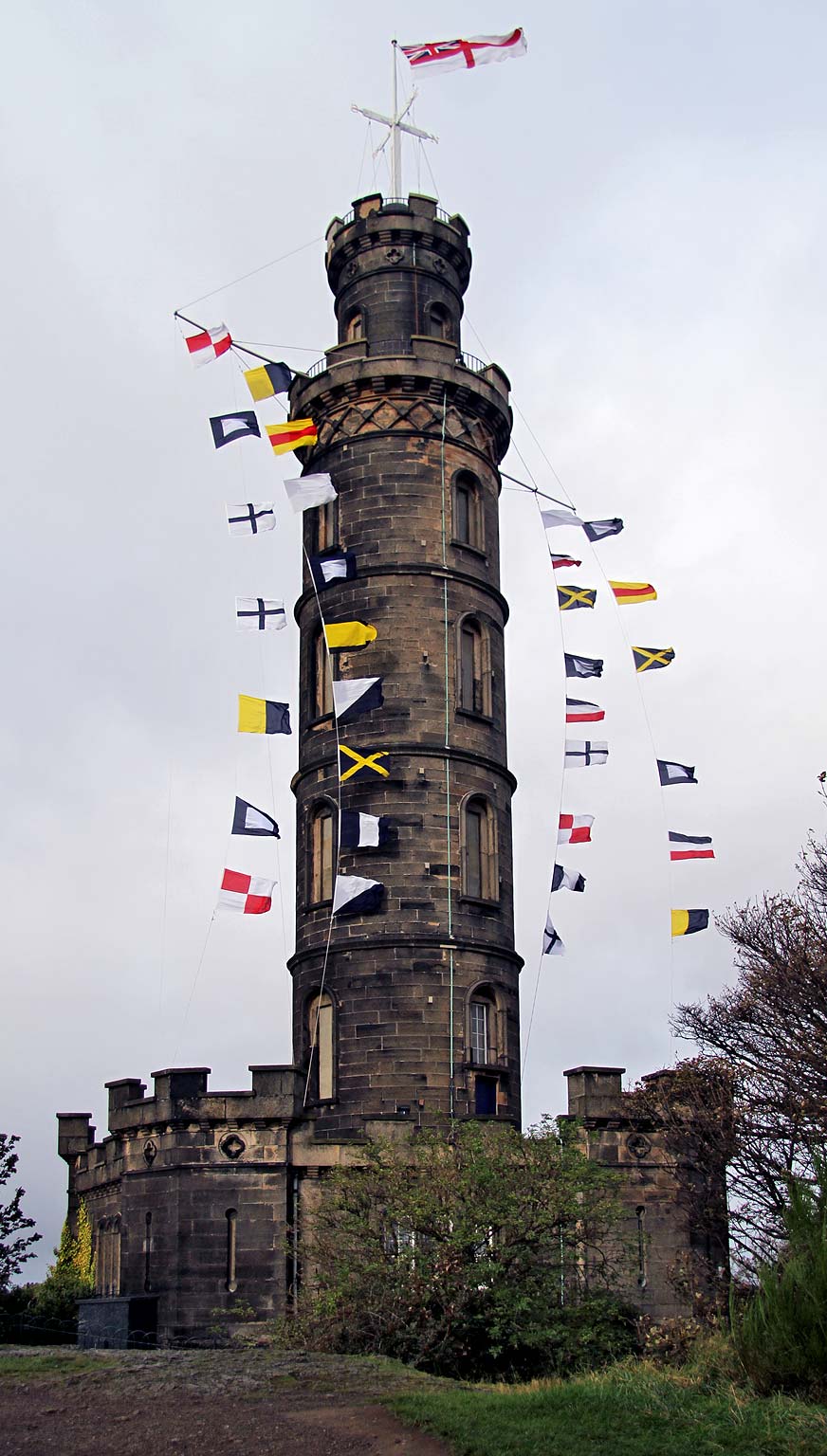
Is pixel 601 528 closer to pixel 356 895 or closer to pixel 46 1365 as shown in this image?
pixel 356 895

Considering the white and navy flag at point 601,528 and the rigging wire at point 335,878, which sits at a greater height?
the white and navy flag at point 601,528

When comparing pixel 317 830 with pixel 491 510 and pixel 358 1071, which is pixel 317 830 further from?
pixel 491 510

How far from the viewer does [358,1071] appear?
1125 inches

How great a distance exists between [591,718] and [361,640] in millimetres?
5713

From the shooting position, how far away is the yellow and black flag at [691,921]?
30.5 metres

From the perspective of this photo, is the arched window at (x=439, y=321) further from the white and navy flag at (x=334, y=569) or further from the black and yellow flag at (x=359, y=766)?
the black and yellow flag at (x=359, y=766)

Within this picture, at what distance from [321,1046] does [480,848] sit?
4902mm

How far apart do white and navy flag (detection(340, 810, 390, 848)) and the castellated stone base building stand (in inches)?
7.2

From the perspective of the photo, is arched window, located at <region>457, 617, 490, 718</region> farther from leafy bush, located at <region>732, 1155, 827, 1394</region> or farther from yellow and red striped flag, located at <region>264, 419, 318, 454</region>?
leafy bush, located at <region>732, 1155, 827, 1394</region>

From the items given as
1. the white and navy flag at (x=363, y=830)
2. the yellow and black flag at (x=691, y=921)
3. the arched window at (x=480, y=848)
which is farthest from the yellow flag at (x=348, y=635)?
the yellow and black flag at (x=691, y=921)

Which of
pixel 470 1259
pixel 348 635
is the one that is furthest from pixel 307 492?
pixel 470 1259

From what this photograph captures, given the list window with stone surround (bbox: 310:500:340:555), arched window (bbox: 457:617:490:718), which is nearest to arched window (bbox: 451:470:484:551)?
arched window (bbox: 457:617:490:718)

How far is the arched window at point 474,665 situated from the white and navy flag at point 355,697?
7.17 feet

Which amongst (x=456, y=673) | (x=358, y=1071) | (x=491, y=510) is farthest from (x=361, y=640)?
(x=358, y=1071)
